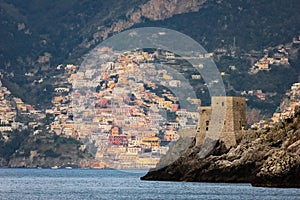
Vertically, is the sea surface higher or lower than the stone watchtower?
lower

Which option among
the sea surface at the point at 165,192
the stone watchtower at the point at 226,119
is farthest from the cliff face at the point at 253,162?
the stone watchtower at the point at 226,119

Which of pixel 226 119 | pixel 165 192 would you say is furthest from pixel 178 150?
pixel 165 192

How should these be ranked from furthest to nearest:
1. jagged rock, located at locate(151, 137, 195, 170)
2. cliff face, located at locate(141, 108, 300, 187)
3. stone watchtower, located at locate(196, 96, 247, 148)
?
jagged rock, located at locate(151, 137, 195, 170)
stone watchtower, located at locate(196, 96, 247, 148)
cliff face, located at locate(141, 108, 300, 187)

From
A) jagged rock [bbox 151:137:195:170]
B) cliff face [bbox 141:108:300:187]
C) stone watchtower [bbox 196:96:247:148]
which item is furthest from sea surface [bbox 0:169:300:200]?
stone watchtower [bbox 196:96:247:148]

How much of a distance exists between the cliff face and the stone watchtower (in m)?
0.96

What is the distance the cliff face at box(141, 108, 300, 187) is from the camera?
10406 centimetres

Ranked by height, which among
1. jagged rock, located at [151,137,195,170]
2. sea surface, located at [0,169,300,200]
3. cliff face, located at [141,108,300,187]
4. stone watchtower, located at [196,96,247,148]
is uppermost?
stone watchtower, located at [196,96,247,148]

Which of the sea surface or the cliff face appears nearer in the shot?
the cliff face

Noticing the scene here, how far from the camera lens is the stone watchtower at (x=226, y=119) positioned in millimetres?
123562

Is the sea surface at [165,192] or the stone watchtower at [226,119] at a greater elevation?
the stone watchtower at [226,119]

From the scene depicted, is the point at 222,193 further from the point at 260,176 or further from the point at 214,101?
the point at 214,101

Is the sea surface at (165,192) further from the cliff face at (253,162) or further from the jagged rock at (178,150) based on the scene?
the jagged rock at (178,150)

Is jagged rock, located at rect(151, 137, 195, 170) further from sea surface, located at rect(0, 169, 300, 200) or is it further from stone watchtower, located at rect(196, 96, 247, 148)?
stone watchtower, located at rect(196, 96, 247, 148)

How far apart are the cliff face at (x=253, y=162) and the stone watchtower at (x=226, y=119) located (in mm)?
961
